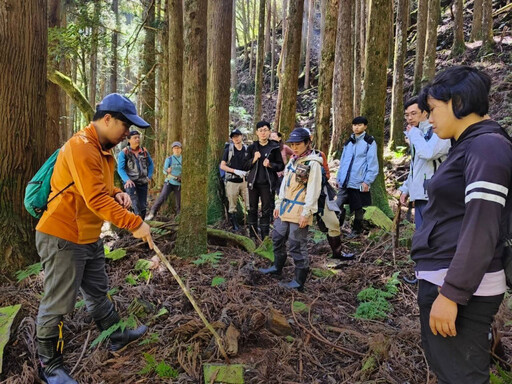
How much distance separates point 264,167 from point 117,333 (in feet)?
12.8

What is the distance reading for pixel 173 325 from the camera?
134 inches

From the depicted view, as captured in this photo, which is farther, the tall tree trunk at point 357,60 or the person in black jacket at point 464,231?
the tall tree trunk at point 357,60

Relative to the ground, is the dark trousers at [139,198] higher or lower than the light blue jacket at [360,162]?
lower

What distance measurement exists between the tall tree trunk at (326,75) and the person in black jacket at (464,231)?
817 centimetres

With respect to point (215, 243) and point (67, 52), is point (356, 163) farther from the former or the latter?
point (67, 52)

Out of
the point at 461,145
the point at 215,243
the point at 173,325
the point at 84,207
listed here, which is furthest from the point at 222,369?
the point at 215,243

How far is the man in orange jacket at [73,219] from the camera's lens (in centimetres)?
272

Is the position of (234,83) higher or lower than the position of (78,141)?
higher

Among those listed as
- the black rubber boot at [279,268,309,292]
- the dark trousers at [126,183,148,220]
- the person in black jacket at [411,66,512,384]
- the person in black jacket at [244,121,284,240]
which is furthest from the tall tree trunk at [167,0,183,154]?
the person in black jacket at [411,66,512,384]

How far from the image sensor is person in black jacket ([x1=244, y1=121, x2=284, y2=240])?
251 inches

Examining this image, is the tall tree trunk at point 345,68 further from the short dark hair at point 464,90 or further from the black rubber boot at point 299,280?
the short dark hair at point 464,90

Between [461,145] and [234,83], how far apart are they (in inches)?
1169

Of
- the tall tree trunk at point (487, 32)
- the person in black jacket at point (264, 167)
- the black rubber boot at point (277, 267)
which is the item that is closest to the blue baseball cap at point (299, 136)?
the black rubber boot at point (277, 267)

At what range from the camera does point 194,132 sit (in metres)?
4.95
